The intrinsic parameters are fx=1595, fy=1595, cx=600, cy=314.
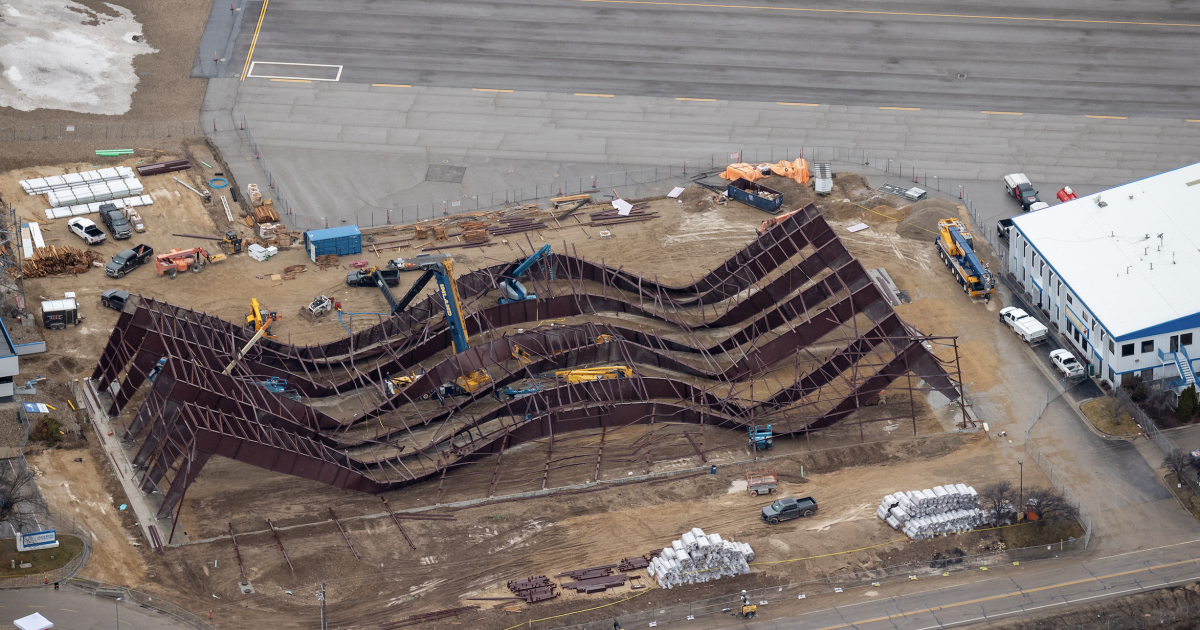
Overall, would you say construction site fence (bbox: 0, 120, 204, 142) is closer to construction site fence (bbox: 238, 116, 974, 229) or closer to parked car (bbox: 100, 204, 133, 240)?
construction site fence (bbox: 238, 116, 974, 229)

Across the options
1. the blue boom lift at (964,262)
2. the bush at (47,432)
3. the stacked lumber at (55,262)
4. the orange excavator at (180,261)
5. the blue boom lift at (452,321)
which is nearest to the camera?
the bush at (47,432)

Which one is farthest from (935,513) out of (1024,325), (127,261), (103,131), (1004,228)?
(103,131)

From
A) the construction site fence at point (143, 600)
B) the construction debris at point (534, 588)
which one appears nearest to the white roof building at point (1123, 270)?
the construction debris at point (534, 588)

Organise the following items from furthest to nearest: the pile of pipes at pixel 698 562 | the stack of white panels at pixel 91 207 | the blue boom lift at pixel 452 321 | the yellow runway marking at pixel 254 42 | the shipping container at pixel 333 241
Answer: the yellow runway marking at pixel 254 42
the stack of white panels at pixel 91 207
the shipping container at pixel 333 241
the blue boom lift at pixel 452 321
the pile of pipes at pixel 698 562

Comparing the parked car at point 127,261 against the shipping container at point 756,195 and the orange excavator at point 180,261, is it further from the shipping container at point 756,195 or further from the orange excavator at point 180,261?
the shipping container at point 756,195

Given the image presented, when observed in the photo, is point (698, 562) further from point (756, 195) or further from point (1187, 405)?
point (756, 195)

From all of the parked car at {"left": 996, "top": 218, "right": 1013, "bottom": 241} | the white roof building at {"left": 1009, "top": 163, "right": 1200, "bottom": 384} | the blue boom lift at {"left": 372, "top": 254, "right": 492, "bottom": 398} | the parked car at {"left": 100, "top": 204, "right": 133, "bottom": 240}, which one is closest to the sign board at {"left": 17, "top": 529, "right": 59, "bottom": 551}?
the blue boom lift at {"left": 372, "top": 254, "right": 492, "bottom": 398}
